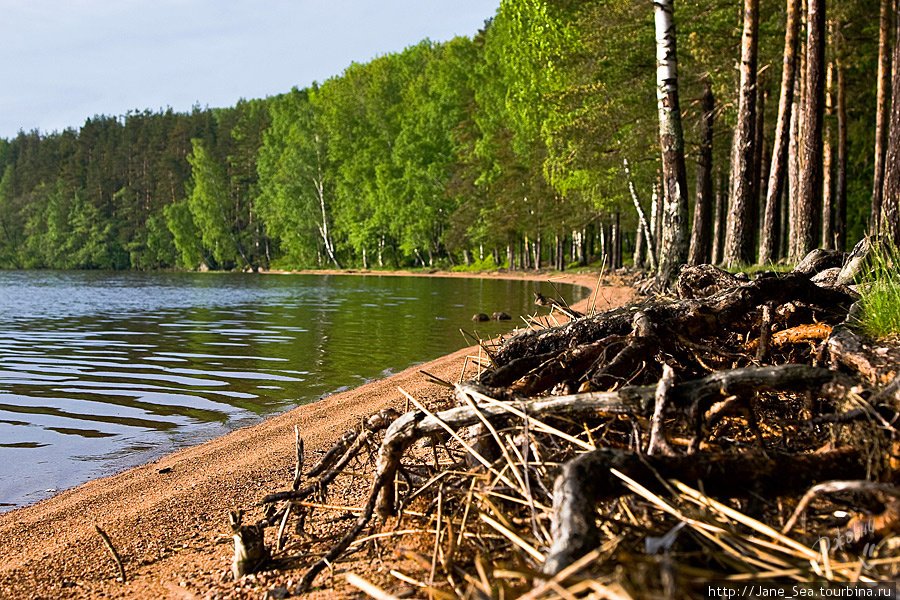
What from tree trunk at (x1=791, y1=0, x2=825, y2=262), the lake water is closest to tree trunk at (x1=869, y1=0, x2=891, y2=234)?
tree trunk at (x1=791, y1=0, x2=825, y2=262)

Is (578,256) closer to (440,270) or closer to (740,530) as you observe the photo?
(440,270)

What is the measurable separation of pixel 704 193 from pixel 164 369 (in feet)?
48.4

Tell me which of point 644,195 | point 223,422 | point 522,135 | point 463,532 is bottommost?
point 223,422

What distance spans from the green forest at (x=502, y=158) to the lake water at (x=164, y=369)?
665 centimetres

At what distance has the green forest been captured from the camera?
17.7m

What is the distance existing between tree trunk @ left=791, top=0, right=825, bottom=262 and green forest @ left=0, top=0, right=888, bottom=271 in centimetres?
6

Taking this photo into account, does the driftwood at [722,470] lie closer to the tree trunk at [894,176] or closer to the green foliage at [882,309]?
the green foliage at [882,309]

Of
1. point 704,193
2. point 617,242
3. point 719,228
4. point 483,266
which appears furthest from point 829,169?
point 483,266

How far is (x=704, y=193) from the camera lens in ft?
59.5

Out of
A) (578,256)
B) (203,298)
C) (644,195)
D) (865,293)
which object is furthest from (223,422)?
(578,256)

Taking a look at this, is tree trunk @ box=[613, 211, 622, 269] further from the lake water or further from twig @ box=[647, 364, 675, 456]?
twig @ box=[647, 364, 675, 456]

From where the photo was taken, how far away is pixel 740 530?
1903 mm

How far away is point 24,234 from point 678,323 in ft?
381

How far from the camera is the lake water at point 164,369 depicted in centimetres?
614
